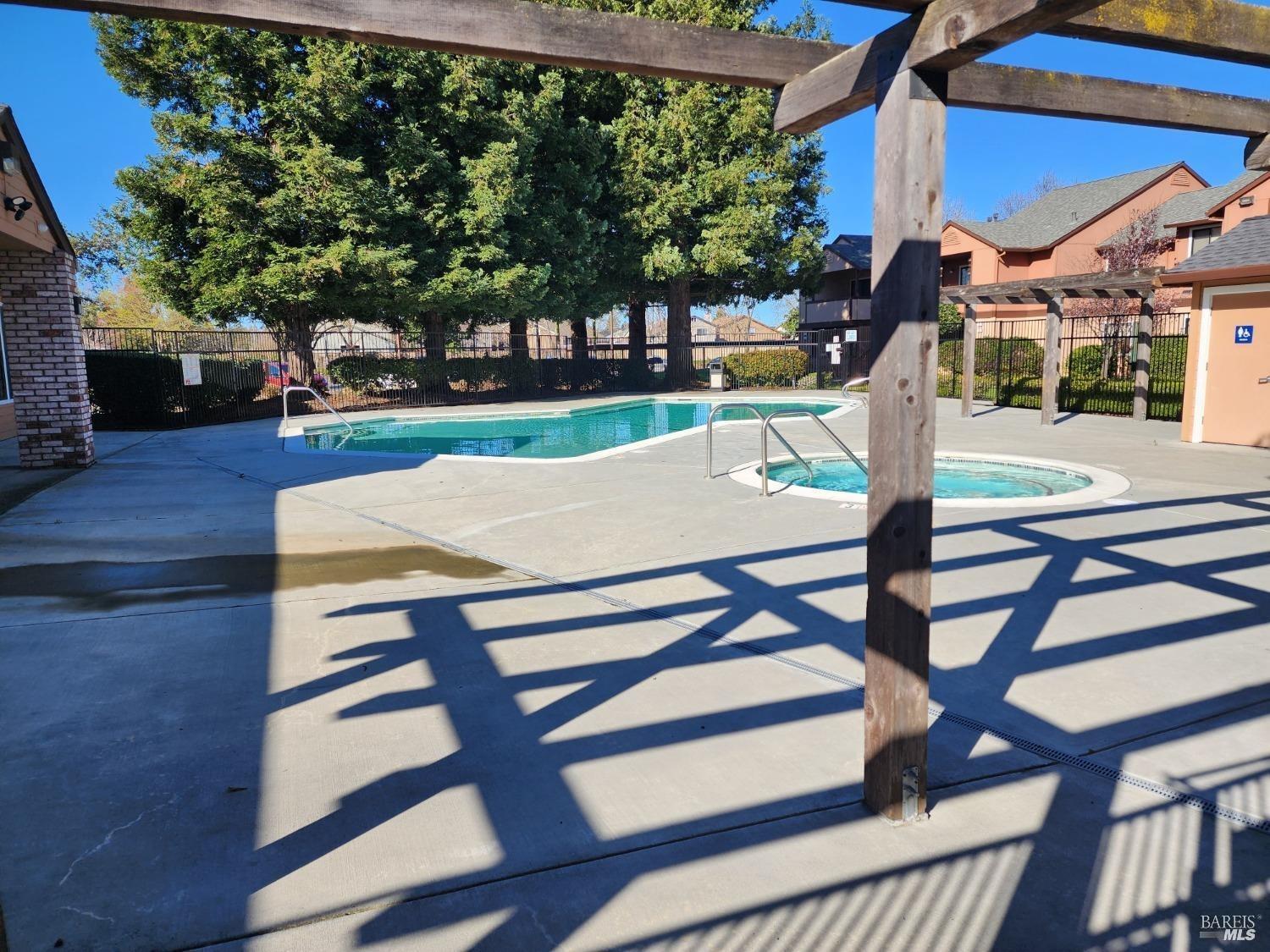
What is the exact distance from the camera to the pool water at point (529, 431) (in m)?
15.6

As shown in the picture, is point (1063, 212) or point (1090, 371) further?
point (1063, 212)

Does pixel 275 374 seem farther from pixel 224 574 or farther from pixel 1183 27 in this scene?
pixel 1183 27

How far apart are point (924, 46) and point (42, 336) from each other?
11.4 metres

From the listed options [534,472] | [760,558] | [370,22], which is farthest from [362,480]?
[370,22]

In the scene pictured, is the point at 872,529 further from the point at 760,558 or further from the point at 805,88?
the point at 760,558

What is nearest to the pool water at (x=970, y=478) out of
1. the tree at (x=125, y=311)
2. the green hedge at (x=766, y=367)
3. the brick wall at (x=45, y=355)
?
the brick wall at (x=45, y=355)

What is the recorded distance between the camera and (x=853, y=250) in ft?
129

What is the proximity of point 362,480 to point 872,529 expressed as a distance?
27.1 ft

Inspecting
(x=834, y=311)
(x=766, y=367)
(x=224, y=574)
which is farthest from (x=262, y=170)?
(x=834, y=311)

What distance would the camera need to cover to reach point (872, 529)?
2.62 meters

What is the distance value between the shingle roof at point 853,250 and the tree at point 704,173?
38.9ft

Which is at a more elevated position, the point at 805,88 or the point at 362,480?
the point at 805,88

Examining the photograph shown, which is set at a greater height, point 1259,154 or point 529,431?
point 1259,154

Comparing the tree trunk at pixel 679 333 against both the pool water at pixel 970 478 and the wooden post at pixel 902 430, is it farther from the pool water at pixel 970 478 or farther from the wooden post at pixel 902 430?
the wooden post at pixel 902 430
